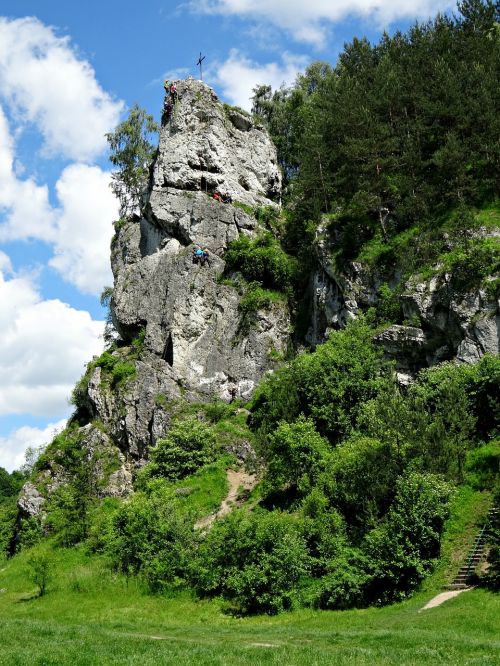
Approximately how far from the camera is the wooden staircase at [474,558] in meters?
23.2

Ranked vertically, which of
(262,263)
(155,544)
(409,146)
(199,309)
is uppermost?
(409,146)

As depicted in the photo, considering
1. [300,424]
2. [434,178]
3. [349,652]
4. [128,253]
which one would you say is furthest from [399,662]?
[128,253]

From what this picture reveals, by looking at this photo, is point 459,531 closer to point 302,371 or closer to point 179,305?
point 302,371

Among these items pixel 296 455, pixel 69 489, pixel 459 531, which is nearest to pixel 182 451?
pixel 69 489

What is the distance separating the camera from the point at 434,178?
161 ft

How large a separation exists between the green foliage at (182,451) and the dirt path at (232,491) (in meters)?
2.04

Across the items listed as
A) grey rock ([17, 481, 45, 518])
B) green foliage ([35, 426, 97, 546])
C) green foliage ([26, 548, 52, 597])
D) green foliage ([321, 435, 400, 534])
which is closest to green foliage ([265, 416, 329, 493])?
green foliage ([321, 435, 400, 534])

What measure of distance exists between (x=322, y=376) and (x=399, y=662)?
2637cm

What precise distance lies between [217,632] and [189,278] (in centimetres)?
3664

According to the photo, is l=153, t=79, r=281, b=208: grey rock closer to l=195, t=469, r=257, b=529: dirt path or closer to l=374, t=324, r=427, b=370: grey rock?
l=374, t=324, r=427, b=370: grey rock

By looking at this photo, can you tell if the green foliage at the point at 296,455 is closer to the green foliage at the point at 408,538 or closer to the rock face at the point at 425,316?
the green foliage at the point at 408,538

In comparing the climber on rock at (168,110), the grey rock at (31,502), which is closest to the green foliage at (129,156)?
the climber on rock at (168,110)

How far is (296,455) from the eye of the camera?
33.7 metres

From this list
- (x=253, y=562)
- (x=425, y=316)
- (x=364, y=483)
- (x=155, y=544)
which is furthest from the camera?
(x=425, y=316)
